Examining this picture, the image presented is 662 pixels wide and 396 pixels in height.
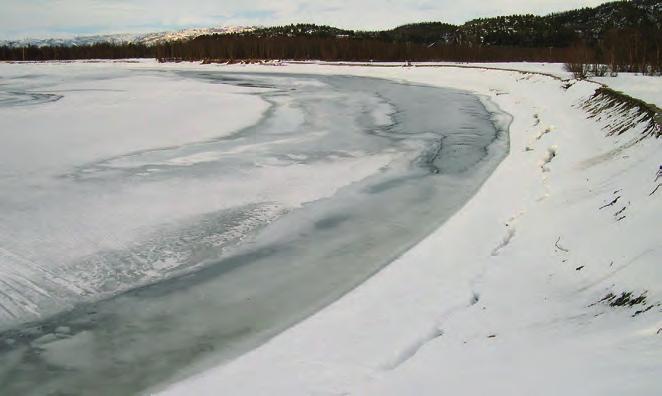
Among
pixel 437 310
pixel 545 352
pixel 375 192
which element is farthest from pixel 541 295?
pixel 375 192

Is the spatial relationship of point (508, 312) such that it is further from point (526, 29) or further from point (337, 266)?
point (526, 29)

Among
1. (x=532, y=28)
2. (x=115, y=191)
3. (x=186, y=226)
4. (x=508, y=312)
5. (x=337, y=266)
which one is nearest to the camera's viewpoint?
(x=508, y=312)

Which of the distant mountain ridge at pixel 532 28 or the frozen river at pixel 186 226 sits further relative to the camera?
the distant mountain ridge at pixel 532 28

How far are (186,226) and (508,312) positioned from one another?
3826 millimetres

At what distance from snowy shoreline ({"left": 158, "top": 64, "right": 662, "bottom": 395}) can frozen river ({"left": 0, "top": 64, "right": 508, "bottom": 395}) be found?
396mm

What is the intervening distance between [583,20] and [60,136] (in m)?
104

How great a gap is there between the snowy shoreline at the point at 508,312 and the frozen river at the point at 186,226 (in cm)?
40

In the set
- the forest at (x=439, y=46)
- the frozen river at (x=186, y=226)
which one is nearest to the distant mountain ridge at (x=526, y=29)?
the forest at (x=439, y=46)

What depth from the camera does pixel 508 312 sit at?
4.15m

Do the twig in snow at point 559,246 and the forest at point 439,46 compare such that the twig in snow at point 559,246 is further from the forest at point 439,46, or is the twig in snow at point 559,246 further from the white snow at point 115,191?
the forest at point 439,46

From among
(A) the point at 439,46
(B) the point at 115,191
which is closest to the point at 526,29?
(A) the point at 439,46

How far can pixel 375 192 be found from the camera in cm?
815

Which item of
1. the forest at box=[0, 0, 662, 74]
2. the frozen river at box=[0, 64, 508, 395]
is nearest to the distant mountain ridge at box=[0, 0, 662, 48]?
the forest at box=[0, 0, 662, 74]

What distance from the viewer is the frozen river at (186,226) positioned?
4.15m
